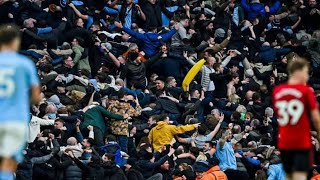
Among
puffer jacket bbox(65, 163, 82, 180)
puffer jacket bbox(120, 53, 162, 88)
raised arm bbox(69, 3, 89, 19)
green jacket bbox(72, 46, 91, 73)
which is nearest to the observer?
puffer jacket bbox(65, 163, 82, 180)

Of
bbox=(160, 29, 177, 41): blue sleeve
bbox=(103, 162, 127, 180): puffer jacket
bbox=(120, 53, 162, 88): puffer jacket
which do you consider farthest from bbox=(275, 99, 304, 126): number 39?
bbox=(160, 29, 177, 41): blue sleeve

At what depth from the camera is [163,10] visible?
29.7 m

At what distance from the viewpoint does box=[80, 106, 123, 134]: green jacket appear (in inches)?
918

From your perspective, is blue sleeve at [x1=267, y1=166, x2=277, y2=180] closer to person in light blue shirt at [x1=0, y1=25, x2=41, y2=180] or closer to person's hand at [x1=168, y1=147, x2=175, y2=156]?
person's hand at [x1=168, y1=147, x2=175, y2=156]

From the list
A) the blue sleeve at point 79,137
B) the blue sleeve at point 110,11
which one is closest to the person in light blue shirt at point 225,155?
the blue sleeve at point 79,137

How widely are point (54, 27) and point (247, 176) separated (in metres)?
6.04

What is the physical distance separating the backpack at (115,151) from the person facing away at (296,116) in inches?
337

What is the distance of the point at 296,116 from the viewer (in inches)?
531

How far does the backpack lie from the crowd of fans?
6 cm

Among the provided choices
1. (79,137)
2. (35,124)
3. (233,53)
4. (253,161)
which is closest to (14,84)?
(35,124)

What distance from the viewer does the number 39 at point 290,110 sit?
13.4 meters

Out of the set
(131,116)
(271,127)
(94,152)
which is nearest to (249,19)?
(271,127)

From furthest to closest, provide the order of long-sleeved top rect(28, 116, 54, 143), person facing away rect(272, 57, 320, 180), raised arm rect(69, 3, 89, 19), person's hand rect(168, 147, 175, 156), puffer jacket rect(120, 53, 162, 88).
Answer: raised arm rect(69, 3, 89, 19)
puffer jacket rect(120, 53, 162, 88)
person's hand rect(168, 147, 175, 156)
long-sleeved top rect(28, 116, 54, 143)
person facing away rect(272, 57, 320, 180)

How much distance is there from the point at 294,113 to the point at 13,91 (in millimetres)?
3291
